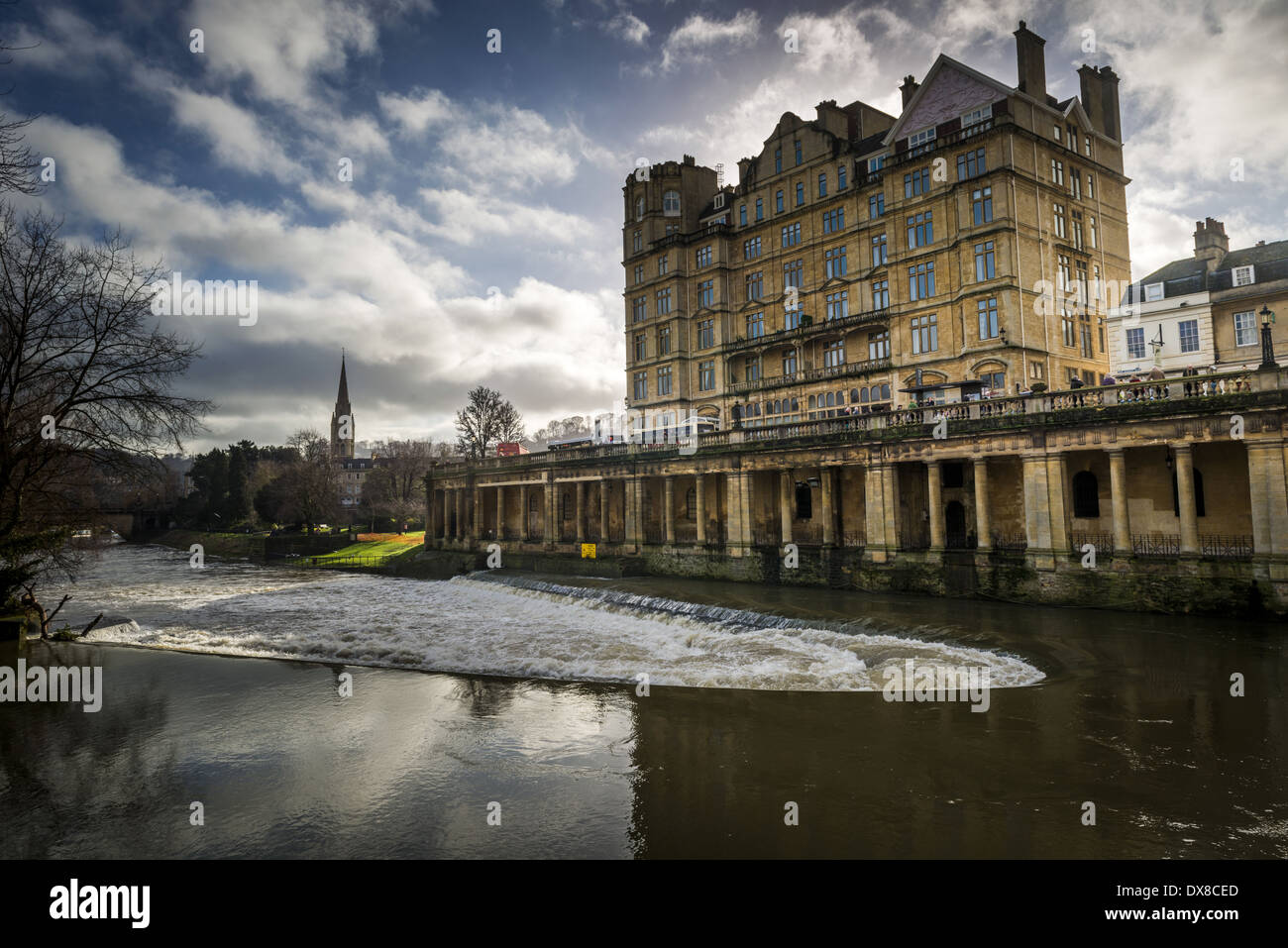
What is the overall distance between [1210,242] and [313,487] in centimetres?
7473

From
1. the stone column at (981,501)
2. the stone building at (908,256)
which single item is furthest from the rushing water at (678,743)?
the stone building at (908,256)

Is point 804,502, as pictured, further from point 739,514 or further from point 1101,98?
point 1101,98

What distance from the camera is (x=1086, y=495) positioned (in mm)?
25656

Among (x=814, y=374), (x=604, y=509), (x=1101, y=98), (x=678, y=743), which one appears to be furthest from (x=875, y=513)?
(x=1101, y=98)

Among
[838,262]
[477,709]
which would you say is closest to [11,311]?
[477,709]

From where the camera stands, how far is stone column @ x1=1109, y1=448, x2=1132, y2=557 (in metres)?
22.0

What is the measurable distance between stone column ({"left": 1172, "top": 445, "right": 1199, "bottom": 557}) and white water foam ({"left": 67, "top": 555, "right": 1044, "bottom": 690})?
10035mm

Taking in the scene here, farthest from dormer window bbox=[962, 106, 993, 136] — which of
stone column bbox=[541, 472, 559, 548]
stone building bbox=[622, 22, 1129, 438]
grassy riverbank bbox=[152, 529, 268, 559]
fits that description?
grassy riverbank bbox=[152, 529, 268, 559]

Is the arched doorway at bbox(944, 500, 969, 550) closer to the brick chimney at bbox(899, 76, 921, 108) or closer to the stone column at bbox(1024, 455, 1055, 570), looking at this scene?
the stone column at bbox(1024, 455, 1055, 570)

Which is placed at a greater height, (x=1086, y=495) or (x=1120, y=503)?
(x=1086, y=495)

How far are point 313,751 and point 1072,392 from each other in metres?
25.8

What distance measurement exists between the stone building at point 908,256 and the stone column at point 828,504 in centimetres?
544

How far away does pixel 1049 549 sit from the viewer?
23.4 metres
